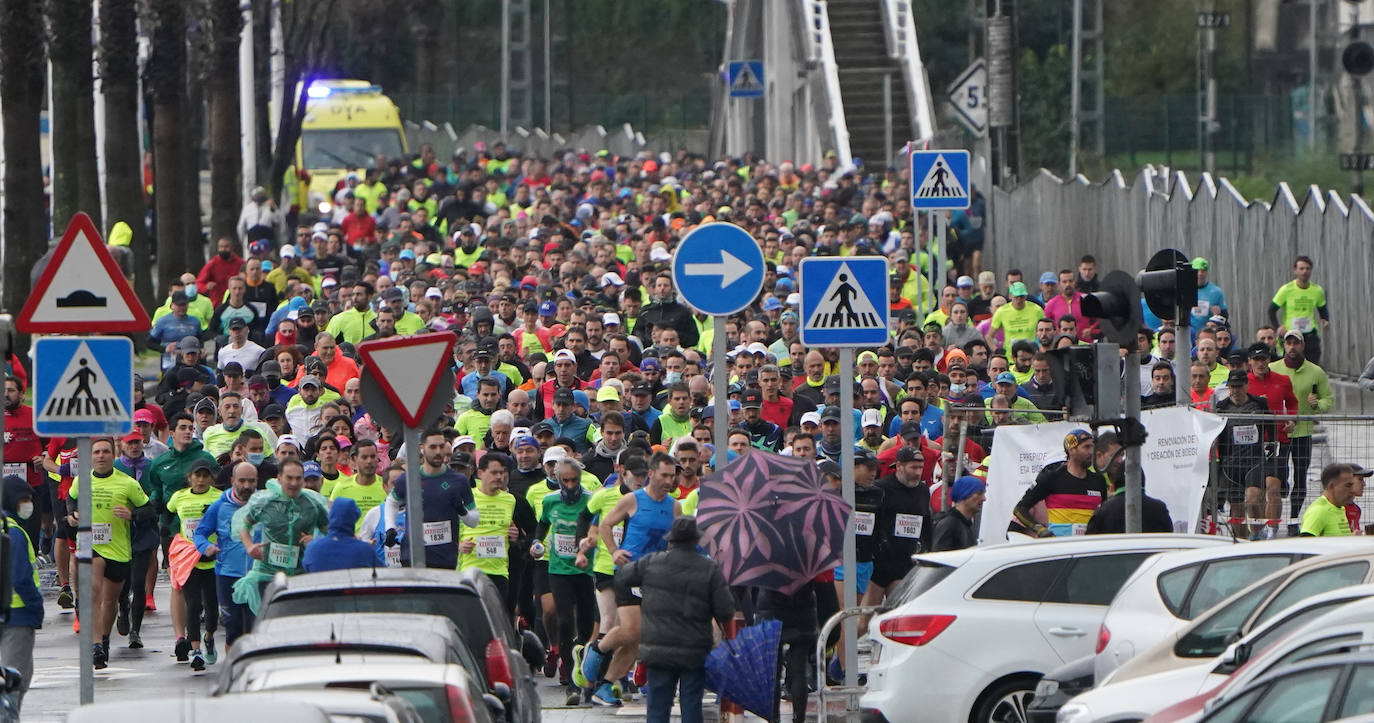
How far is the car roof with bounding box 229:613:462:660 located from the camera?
391 inches

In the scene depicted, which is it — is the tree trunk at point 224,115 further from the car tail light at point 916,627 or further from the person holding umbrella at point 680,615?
the car tail light at point 916,627

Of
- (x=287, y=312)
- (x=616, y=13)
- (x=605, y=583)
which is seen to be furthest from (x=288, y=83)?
(x=616, y=13)

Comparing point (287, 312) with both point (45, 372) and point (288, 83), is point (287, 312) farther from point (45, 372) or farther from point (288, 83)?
point (288, 83)

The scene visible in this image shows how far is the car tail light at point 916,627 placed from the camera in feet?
41.5

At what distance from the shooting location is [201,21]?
44188mm

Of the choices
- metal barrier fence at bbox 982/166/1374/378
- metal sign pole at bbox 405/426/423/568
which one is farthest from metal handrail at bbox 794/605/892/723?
metal barrier fence at bbox 982/166/1374/378

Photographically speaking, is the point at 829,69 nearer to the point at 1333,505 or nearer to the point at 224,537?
the point at 224,537

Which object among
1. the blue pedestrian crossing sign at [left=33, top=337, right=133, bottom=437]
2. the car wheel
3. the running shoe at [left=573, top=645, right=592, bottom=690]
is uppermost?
the blue pedestrian crossing sign at [left=33, top=337, right=133, bottom=437]

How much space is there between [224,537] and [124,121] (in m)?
19.5

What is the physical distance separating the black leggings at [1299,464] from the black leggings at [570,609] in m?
4.52

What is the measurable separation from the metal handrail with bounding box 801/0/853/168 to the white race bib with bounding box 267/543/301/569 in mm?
28976

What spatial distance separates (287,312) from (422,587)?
13761 millimetres

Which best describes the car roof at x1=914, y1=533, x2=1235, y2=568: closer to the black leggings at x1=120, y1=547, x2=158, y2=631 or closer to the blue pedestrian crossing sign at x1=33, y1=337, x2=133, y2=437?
the blue pedestrian crossing sign at x1=33, y1=337, x2=133, y2=437

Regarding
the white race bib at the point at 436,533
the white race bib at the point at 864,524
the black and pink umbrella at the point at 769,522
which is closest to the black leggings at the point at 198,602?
the white race bib at the point at 436,533
